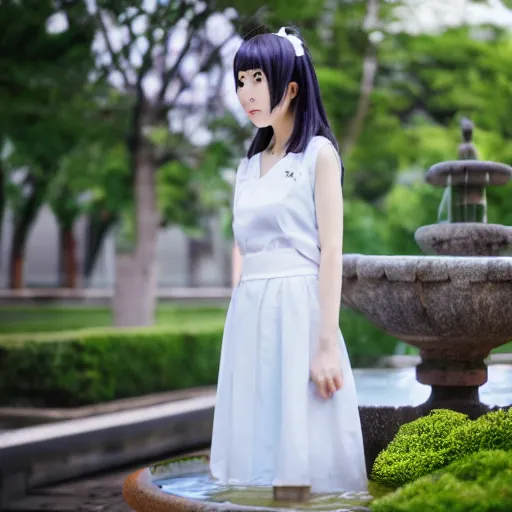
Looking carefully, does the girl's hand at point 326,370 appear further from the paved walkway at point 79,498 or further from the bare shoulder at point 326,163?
the paved walkway at point 79,498

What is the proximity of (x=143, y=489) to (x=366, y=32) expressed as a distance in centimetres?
1027

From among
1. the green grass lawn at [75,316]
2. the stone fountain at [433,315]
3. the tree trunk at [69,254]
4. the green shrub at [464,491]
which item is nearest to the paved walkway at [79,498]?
the stone fountain at [433,315]

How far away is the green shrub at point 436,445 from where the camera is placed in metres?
3.36

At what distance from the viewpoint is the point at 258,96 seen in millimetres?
3150

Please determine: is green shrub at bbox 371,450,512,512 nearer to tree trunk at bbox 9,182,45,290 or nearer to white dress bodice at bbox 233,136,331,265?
white dress bodice at bbox 233,136,331,265

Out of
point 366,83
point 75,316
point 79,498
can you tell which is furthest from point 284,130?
point 75,316

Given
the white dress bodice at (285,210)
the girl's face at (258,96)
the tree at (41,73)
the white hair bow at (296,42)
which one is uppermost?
the tree at (41,73)

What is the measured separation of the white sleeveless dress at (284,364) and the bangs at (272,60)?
22cm

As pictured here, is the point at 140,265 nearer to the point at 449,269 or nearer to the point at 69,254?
the point at 449,269

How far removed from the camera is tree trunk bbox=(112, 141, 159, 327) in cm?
1160

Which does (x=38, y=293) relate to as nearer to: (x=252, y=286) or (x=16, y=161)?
(x=16, y=161)

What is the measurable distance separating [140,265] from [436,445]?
861 centimetres

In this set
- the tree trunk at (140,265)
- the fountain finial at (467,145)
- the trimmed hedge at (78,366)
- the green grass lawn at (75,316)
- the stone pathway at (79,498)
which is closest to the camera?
the stone pathway at (79,498)

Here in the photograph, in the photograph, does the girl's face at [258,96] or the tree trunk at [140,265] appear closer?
the girl's face at [258,96]
